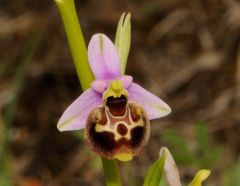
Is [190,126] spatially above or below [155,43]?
below

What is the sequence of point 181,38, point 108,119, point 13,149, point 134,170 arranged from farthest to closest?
point 181,38 < point 13,149 < point 134,170 < point 108,119

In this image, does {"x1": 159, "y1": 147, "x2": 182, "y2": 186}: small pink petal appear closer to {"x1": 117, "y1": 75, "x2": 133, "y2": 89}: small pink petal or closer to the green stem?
the green stem

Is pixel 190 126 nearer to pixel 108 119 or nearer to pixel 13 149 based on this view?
pixel 13 149

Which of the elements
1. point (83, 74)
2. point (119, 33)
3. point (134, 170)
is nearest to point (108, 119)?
point (83, 74)

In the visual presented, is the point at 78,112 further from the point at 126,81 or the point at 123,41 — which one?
the point at 123,41

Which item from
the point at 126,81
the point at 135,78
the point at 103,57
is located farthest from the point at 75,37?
the point at 135,78

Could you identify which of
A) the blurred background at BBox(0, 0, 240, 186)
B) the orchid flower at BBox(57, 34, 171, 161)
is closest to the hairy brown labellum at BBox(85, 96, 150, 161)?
the orchid flower at BBox(57, 34, 171, 161)

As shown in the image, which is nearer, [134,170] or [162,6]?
[134,170]
